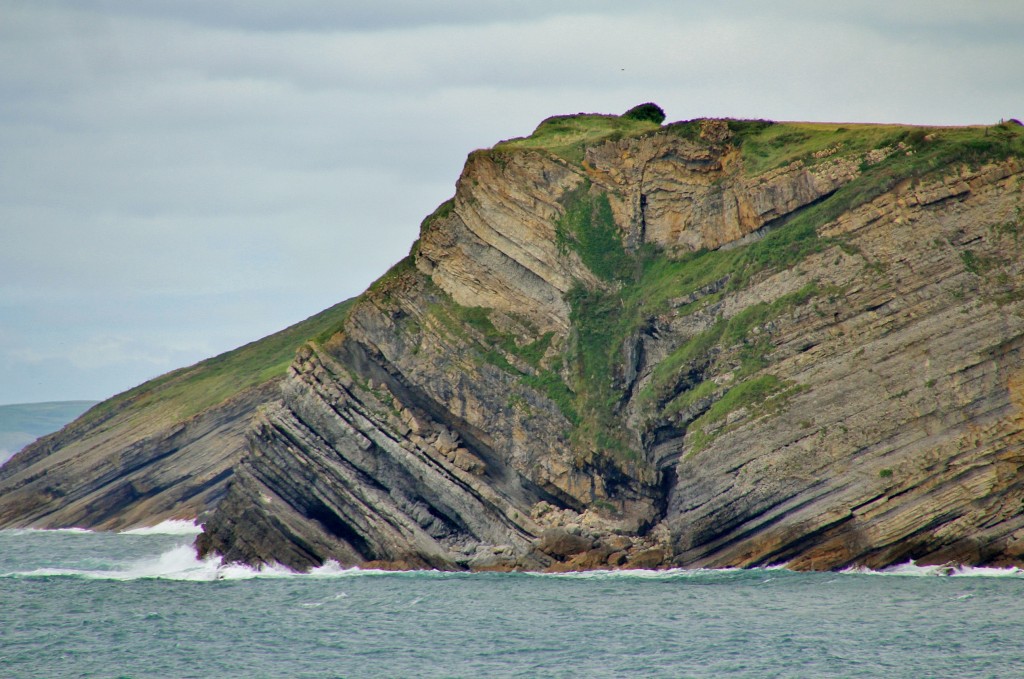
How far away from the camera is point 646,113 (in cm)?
8744

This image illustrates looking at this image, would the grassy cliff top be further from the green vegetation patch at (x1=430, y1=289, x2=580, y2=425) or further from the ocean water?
the ocean water

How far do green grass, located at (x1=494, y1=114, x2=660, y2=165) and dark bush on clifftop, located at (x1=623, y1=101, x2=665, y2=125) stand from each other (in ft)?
5.00

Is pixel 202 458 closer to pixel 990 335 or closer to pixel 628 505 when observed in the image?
pixel 628 505

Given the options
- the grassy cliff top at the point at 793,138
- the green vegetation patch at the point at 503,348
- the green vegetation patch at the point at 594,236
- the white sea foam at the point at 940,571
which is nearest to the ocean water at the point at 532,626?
the white sea foam at the point at 940,571

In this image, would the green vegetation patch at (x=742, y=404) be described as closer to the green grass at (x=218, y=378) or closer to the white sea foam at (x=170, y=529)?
the white sea foam at (x=170, y=529)

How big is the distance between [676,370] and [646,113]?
25300 millimetres

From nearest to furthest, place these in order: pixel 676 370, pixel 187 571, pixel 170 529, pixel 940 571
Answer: pixel 940 571 < pixel 676 370 < pixel 187 571 < pixel 170 529

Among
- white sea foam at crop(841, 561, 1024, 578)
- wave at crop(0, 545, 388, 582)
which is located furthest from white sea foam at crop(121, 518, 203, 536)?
white sea foam at crop(841, 561, 1024, 578)

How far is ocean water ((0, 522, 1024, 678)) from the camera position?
4422 centimetres

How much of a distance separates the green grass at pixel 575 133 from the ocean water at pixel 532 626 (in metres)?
26.2

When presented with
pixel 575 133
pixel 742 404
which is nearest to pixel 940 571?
pixel 742 404

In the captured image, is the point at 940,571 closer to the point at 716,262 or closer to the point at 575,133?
the point at 716,262

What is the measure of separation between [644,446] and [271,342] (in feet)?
267

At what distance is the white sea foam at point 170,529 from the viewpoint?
10888 cm
